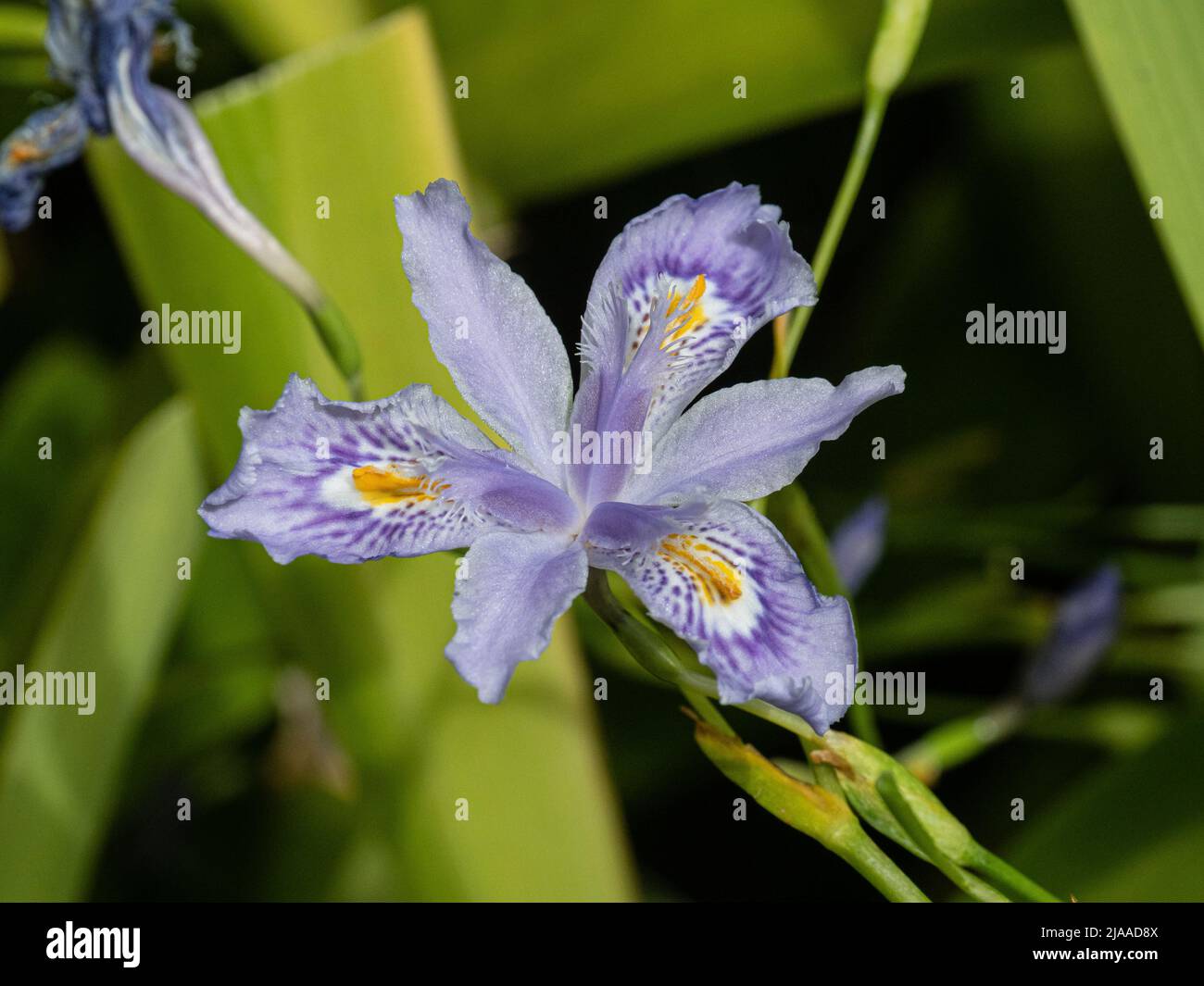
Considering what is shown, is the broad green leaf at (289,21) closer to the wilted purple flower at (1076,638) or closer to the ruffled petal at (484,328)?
the ruffled petal at (484,328)

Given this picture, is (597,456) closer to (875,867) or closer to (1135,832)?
(875,867)

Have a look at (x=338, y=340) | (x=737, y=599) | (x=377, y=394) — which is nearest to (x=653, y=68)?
(x=377, y=394)

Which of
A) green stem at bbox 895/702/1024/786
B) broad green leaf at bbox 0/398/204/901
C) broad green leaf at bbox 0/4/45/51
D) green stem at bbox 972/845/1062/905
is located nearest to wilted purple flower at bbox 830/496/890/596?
green stem at bbox 895/702/1024/786

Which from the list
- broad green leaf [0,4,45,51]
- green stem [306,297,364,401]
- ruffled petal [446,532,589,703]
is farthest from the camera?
broad green leaf [0,4,45,51]

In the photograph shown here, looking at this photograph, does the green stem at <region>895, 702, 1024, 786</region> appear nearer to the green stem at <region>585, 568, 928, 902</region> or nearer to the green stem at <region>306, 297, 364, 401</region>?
the green stem at <region>585, 568, 928, 902</region>

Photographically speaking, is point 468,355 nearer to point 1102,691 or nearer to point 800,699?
point 800,699

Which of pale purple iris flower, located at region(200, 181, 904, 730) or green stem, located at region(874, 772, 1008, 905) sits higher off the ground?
pale purple iris flower, located at region(200, 181, 904, 730)
